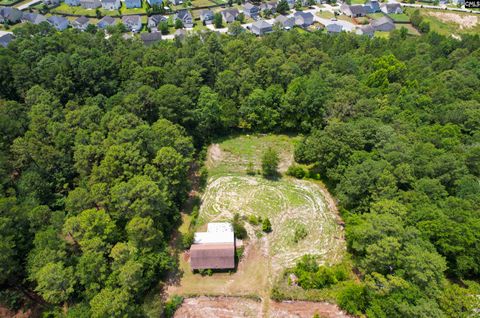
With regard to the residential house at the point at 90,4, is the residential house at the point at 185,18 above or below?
below

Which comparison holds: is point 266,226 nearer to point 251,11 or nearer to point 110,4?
point 251,11

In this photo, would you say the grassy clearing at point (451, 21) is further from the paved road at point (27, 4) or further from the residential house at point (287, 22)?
the paved road at point (27, 4)

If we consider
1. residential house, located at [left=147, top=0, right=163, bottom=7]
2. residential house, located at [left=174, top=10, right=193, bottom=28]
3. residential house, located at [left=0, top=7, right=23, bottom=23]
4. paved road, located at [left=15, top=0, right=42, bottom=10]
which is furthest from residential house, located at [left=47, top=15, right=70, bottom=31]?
residential house, located at [left=174, top=10, right=193, bottom=28]

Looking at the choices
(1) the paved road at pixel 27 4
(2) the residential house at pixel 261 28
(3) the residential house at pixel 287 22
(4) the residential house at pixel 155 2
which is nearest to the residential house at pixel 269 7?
(3) the residential house at pixel 287 22

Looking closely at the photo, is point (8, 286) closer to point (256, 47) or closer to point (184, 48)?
point (184, 48)

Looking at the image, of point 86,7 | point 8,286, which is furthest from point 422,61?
point 86,7

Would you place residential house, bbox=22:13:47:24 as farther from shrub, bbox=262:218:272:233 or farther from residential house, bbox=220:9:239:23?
shrub, bbox=262:218:272:233

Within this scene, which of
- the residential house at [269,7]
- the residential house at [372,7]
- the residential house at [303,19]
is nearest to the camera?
the residential house at [303,19]

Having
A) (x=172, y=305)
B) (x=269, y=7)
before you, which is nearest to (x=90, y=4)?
(x=269, y=7)
